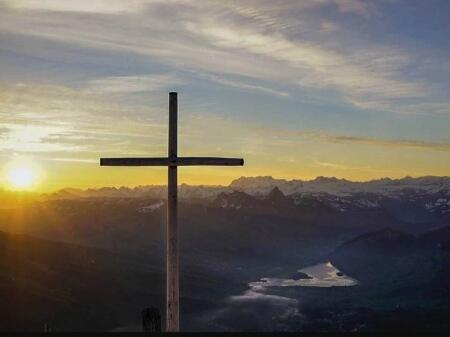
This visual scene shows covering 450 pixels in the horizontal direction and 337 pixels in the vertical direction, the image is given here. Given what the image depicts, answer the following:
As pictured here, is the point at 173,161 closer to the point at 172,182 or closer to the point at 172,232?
the point at 172,182

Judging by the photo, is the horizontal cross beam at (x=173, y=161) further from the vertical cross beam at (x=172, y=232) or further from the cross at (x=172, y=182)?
the vertical cross beam at (x=172, y=232)

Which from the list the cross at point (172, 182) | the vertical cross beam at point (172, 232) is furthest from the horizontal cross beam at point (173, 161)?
the vertical cross beam at point (172, 232)

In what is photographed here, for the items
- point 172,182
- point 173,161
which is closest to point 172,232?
point 172,182

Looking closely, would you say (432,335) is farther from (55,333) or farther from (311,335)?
(55,333)

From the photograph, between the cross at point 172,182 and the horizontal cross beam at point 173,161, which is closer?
the cross at point 172,182

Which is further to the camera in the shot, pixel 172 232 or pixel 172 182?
pixel 172 182

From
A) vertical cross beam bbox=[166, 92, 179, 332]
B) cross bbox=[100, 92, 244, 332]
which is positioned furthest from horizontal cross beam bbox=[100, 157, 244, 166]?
vertical cross beam bbox=[166, 92, 179, 332]
